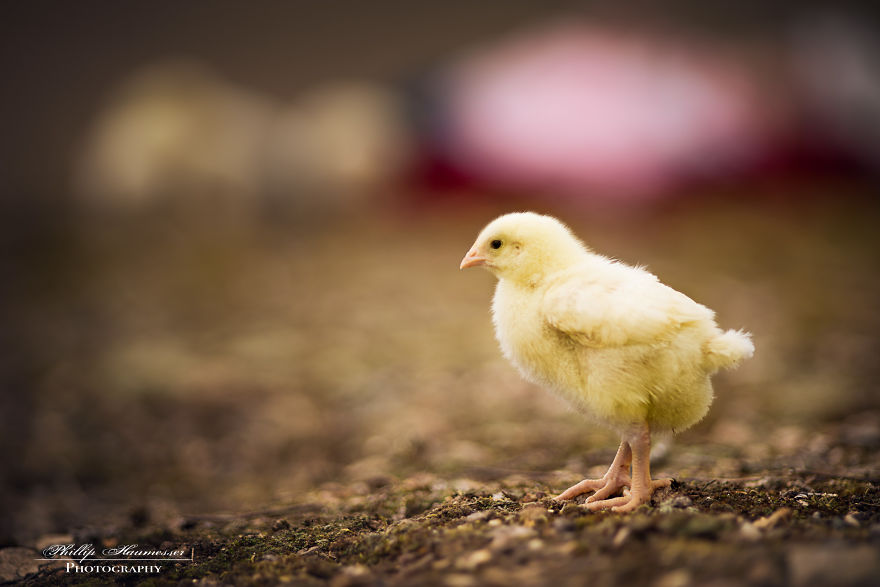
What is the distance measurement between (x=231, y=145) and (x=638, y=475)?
5280 millimetres

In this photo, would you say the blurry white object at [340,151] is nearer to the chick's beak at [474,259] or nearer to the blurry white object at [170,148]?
the blurry white object at [170,148]

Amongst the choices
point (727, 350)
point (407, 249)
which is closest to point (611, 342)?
point (727, 350)

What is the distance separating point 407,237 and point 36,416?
11.2 feet

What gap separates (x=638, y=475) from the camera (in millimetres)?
1572

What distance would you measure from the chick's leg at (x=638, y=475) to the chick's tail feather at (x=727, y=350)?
0.68 ft

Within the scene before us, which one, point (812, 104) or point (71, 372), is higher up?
point (812, 104)

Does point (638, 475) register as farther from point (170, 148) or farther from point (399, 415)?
point (170, 148)

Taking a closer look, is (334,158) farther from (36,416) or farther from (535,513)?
(535,513)

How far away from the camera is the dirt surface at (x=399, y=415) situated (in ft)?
4.50

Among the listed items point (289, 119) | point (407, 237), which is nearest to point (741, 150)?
point (407, 237)

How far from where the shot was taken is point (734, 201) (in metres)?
6.32

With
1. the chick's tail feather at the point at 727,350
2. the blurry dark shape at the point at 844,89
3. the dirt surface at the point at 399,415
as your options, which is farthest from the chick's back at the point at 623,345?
the blurry dark shape at the point at 844,89

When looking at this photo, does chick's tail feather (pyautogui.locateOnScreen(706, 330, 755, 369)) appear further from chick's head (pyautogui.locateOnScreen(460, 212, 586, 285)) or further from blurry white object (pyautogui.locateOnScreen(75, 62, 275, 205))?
blurry white object (pyautogui.locateOnScreen(75, 62, 275, 205))

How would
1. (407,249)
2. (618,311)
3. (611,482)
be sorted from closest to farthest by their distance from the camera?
(618,311), (611,482), (407,249)
